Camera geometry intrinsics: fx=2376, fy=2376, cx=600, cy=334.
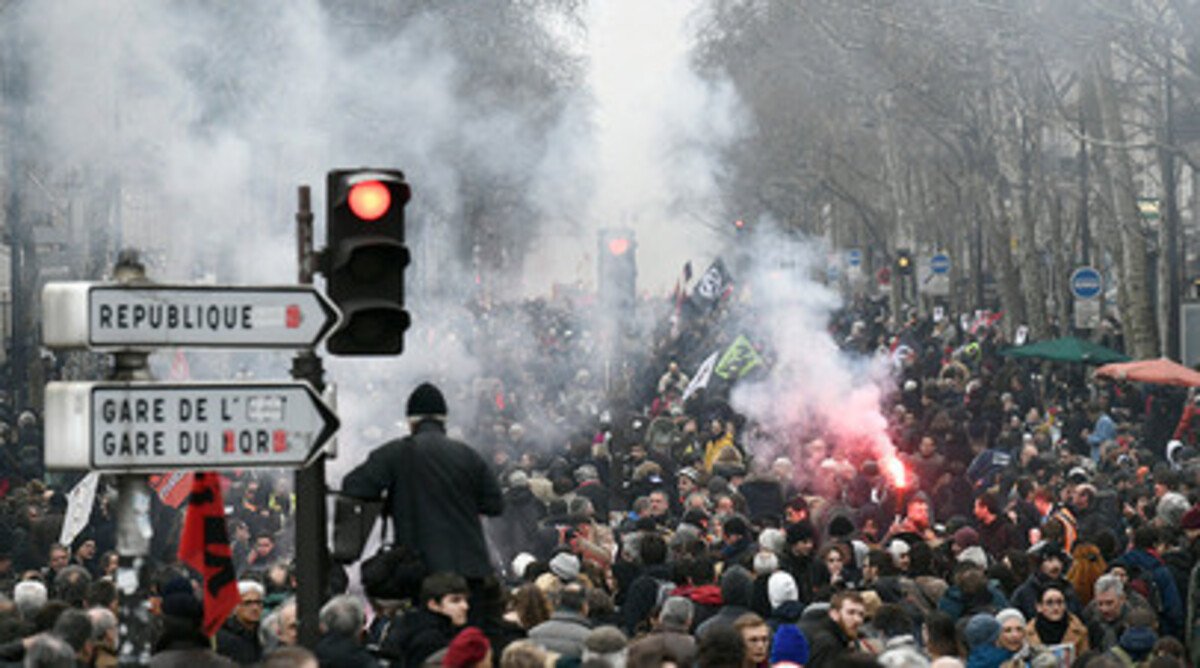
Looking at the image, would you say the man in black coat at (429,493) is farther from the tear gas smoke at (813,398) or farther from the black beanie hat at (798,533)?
the tear gas smoke at (813,398)

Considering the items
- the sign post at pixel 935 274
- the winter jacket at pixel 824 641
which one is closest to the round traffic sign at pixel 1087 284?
the sign post at pixel 935 274

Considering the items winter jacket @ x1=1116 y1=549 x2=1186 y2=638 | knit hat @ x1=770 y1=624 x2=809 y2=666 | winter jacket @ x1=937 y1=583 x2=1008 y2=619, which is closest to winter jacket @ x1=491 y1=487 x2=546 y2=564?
winter jacket @ x1=1116 y1=549 x2=1186 y2=638

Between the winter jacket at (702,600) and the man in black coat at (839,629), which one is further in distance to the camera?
the winter jacket at (702,600)

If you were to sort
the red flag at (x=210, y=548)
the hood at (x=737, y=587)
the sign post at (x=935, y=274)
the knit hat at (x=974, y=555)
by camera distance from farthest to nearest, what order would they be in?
the sign post at (x=935, y=274), the knit hat at (x=974, y=555), the hood at (x=737, y=587), the red flag at (x=210, y=548)

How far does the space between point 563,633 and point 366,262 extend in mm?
2293

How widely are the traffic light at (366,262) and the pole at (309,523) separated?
0.33ft

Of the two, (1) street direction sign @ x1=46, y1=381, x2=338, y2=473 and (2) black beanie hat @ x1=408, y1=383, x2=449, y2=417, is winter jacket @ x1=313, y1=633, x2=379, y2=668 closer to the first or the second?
(2) black beanie hat @ x1=408, y1=383, x2=449, y2=417

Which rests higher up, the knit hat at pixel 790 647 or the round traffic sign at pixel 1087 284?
the round traffic sign at pixel 1087 284

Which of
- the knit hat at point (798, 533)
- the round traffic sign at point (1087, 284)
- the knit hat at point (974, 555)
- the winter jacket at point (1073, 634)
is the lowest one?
the winter jacket at point (1073, 634)

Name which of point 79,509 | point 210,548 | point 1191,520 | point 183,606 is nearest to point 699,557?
point 1191,520

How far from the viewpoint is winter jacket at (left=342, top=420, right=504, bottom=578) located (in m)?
8.09

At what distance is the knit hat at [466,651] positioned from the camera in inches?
284

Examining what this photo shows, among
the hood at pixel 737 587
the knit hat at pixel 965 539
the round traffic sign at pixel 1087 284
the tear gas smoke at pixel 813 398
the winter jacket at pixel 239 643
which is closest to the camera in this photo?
the winter jacket at pixel 239 643

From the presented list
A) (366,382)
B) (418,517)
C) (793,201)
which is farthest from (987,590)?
(793,201)
